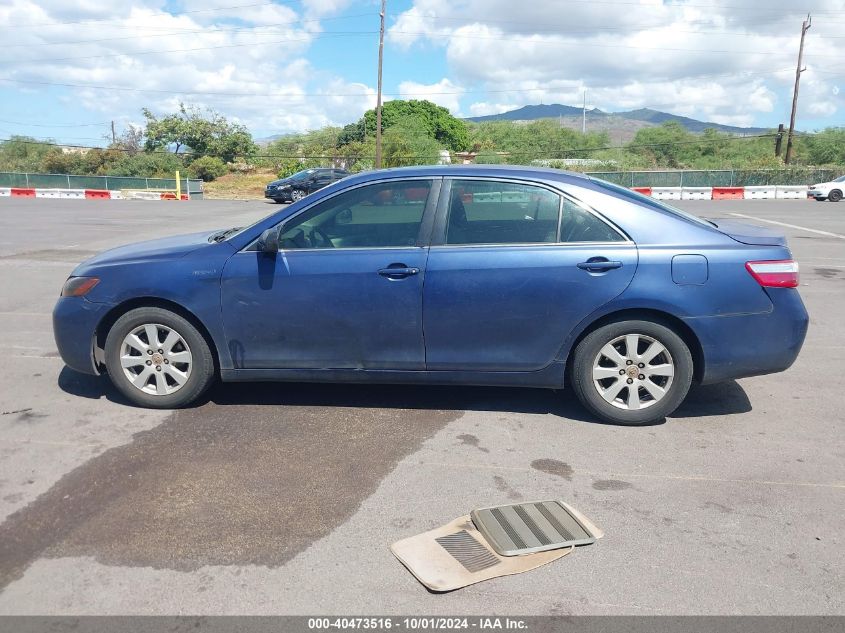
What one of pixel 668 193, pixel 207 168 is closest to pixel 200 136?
pixel 207 168

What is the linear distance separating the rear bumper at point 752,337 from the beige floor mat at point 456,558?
5.85 ft

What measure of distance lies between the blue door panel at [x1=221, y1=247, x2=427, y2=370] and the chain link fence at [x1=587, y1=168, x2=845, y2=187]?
34.7 metres

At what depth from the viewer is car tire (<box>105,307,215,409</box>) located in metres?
4.91

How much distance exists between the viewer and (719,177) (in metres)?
41.1

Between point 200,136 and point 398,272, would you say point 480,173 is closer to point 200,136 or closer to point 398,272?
point 398,272

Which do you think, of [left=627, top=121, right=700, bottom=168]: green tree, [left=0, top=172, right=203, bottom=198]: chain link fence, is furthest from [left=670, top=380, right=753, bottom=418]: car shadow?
[left=627, top=121, right=700, bottom=168]: green tree

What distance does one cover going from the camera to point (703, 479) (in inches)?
159

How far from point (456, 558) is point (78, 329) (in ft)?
10.7

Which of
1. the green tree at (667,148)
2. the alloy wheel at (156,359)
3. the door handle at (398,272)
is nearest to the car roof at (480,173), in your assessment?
the door handle at (398,272)

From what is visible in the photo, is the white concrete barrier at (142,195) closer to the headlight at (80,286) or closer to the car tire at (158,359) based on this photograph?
the headlight at (80,286)

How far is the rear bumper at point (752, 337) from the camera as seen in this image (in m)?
4.66

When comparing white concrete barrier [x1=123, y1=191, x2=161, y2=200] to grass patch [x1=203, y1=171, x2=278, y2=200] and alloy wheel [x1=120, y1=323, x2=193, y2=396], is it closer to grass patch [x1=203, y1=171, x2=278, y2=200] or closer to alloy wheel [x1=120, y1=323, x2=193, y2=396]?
grass patch [x1=203, y1=171, x2=278, y2=200]
